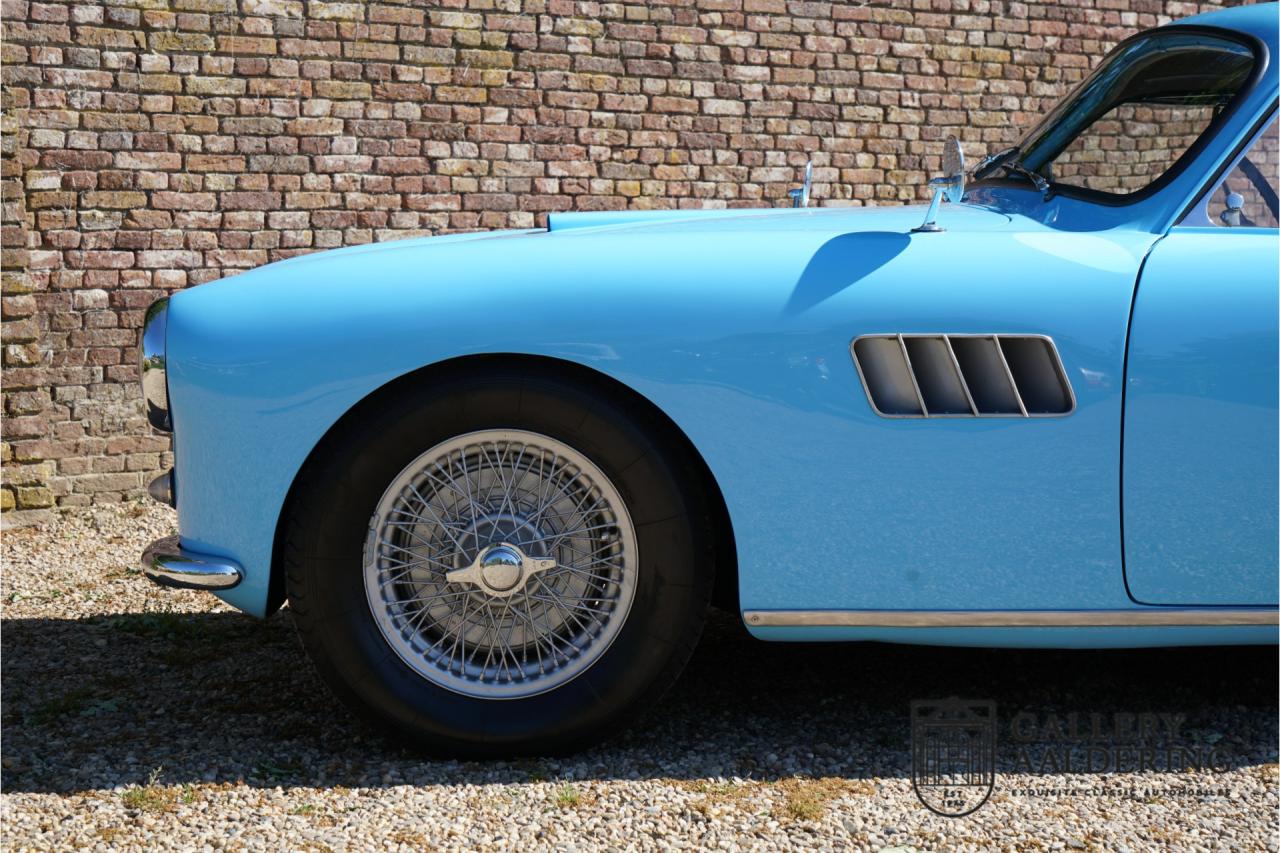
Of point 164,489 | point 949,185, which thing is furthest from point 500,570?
point 949,185

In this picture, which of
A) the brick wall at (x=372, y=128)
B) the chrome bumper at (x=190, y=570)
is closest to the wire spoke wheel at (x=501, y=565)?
the chrome bumper at (x=190, y=570)

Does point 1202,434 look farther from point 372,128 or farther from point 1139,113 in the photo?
A: point 372,128

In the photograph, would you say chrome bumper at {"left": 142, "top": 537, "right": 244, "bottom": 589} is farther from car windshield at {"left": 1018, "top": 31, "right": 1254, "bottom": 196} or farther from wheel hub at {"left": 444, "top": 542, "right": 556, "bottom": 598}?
car windshield at {"left": 1018, "top": 31, "right": 1254, "bottom": 196}

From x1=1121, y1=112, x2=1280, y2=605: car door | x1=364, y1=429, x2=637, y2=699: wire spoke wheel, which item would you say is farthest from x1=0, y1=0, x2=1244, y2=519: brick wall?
x1=1121, y1=112, x2=1280, y2=605: car door

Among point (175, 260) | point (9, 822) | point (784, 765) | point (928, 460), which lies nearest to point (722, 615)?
point (784, 765)

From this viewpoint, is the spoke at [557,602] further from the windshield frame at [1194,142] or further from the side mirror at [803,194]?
the side mirror at [803,194]

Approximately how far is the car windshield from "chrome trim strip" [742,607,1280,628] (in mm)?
972

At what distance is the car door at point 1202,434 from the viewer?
8.89 ft

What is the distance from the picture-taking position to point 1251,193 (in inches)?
116

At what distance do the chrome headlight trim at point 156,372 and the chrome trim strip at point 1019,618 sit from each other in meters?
1.37

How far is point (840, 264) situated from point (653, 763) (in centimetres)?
115

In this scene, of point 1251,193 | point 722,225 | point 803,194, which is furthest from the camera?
point 803,194

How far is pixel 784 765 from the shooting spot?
2881 millimetres

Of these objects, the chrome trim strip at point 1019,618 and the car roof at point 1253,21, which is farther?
the car roof at point 1253,21
